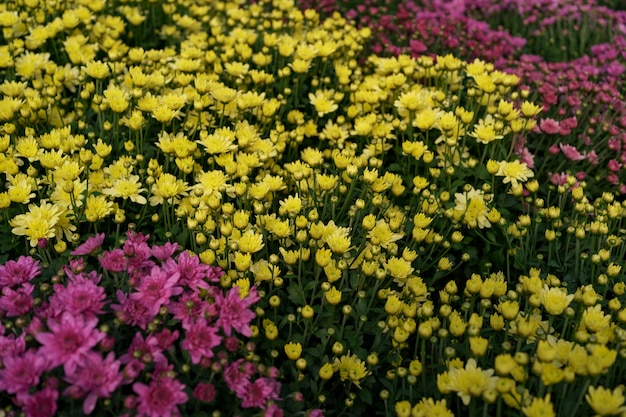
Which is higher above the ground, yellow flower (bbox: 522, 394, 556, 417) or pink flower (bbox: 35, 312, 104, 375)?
pink flower (bbox: 35, 312, 104, 375)

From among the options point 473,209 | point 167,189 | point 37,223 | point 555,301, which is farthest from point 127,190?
point 555,301

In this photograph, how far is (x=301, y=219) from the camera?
2535 millimetres

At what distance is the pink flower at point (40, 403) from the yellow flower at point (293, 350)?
824 mm

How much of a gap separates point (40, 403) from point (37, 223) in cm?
94

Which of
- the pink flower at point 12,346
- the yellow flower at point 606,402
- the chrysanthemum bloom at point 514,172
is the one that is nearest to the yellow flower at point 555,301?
the yellow flower at point 606,402

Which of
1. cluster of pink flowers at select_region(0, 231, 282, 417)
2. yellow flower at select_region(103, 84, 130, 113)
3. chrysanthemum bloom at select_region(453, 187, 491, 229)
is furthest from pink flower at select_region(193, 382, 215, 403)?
yellow flower at select_region(103, 84, 130, 113)

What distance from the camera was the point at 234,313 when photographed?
7.00 ft

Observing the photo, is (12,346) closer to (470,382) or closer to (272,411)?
(272,411)

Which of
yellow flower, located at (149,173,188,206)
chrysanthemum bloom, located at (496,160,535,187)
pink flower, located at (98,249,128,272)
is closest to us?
pink flower, located at (98,249,128,272)

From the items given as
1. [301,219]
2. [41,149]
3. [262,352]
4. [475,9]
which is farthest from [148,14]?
[475,9]

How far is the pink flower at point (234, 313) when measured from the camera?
2.11 m

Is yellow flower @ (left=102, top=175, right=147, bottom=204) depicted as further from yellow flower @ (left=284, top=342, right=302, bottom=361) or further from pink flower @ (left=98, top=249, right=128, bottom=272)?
yellow flower @ (left=284, top=342, right=302, bottom=361)

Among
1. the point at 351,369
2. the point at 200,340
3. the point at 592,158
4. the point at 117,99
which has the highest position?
the point at 117,99

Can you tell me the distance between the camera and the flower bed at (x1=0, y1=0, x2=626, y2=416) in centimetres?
204
